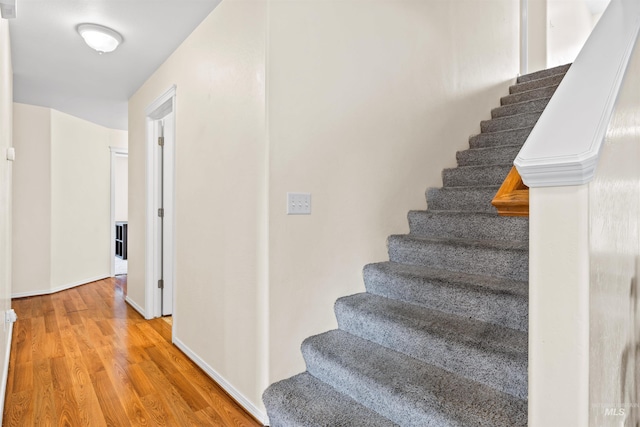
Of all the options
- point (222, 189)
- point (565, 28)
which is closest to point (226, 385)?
point (222, 189)

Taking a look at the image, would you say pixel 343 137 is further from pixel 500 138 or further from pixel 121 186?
pixel 121 186

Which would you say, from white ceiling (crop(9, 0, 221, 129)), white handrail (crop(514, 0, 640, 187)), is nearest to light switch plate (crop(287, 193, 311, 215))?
white handrail (crop(514, 0, 640, 187))

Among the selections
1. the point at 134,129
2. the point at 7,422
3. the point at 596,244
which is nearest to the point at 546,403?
the point at 596,244

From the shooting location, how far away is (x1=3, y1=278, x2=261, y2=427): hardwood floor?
1.99 metres

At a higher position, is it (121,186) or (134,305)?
(121,186)

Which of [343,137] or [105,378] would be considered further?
[105,378]

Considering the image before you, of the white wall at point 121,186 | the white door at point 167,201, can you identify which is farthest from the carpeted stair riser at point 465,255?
the white wall at point 121,186

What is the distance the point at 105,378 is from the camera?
2.41m

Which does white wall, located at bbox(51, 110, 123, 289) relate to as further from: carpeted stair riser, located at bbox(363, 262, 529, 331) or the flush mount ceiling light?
carpeted stair riser, located at bbox(363, 262, 529, 331)

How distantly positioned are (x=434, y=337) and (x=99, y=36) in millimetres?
2898

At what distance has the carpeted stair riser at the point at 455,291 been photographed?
1607 millimetres

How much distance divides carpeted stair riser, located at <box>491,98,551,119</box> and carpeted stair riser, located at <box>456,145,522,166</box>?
0.52 m

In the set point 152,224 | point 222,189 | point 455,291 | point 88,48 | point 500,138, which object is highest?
point 88,48

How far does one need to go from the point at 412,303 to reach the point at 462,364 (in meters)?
0.48
